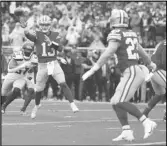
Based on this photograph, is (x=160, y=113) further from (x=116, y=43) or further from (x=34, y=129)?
(x=116, y=43)

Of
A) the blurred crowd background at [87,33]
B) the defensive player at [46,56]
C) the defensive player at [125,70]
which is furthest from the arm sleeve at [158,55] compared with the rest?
the blurred crowd background at [87,33]

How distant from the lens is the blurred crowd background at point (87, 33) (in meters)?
18.3

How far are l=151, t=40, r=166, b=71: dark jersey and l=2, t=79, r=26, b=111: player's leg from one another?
10.3ft

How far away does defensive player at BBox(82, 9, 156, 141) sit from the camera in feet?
29.5

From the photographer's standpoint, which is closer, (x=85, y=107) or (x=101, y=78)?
(x=85, y=107)

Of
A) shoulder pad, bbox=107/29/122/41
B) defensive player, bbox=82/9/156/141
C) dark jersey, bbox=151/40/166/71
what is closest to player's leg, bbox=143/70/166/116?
dark jersey, bbox=151/40/166/71

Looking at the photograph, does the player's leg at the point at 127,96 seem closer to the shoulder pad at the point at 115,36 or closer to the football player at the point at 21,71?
the shoulder pad at the point at 115,36

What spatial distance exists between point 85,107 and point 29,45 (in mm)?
2934

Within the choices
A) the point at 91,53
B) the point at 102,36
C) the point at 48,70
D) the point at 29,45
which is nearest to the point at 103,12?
the point at 102,36

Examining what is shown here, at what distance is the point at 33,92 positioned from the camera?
13602mm

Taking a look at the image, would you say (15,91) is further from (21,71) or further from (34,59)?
Result: (34,59)

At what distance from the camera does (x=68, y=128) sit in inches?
427

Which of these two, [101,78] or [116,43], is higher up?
[116,43]

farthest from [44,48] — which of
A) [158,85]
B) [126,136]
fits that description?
[126,136]
